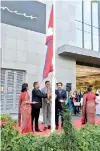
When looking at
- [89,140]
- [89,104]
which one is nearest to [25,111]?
[89,104]

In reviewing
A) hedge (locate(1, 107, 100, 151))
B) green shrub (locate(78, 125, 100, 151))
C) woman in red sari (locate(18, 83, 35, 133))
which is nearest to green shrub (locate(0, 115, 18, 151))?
hedge (locate(1, 107, 100, 151))

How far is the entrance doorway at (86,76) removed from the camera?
18.9 m

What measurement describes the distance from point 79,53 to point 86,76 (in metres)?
7.22

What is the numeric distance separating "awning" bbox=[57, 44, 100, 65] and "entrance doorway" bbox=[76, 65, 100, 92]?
1.01 m

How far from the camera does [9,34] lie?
12.9 metres

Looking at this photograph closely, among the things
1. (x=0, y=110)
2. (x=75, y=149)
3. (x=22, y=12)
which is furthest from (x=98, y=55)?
(x=75, y=149)

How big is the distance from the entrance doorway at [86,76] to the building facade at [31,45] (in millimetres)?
2354

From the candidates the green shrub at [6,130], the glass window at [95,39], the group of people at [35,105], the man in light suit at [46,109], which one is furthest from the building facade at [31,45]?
the green shrub at [6,130]

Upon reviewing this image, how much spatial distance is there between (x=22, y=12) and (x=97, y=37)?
6.30 metres

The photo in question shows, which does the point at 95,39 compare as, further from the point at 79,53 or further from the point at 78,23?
the point at 79,53

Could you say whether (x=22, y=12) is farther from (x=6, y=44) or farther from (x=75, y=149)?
(x=75, y=149)

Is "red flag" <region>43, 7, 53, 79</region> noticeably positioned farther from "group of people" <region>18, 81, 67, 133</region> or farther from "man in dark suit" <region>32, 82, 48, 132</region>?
"man in dark suit" <region>32, 82, 48, 132</region>

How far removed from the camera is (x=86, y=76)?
22125 mm

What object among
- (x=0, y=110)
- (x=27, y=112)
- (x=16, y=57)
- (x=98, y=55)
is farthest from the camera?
(x=98, y=55)
